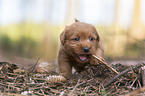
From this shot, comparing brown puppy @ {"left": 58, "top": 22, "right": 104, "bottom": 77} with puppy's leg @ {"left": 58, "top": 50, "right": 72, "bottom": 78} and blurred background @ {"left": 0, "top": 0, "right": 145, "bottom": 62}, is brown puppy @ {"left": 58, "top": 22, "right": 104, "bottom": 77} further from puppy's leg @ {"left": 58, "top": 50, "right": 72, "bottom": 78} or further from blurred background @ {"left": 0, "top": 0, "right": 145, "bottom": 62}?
blurred background @ {"left": 0, "top": 0, "right": 145, "bottom": 62}

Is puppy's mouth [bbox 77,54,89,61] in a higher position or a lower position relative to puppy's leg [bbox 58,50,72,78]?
higher

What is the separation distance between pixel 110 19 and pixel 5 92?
24.1ft

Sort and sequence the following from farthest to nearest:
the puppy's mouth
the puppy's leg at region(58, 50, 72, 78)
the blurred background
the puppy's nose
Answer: the blurred background < the puppy's leg at region(58, 50, 72, 78) < the puppy's mouth < the puppy's nose

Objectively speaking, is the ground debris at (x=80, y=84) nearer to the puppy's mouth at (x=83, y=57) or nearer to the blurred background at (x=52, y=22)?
the puppy's mouth at (x=83, y=57)

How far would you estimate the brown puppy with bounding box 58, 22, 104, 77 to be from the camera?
2.68 metres

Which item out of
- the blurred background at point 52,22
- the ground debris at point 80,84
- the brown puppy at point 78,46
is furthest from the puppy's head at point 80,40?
the blurred background at point 52,22

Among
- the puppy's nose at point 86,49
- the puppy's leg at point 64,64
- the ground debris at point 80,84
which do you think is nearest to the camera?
the ground debris at point 80,84

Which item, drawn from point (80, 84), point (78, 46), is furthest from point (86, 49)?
point (80, 84)

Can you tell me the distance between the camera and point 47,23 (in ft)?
27.3

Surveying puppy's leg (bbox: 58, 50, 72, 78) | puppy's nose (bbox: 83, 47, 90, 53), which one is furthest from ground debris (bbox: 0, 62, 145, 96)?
puppy's leg (bbox: 58, 50, 72, 78)

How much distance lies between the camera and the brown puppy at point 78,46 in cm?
268

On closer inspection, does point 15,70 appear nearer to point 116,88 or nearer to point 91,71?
point 91,71

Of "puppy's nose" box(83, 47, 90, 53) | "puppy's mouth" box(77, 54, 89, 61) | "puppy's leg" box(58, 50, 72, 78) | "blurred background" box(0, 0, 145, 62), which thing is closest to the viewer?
"puppy's nose" box(83, 47, 90, 53)

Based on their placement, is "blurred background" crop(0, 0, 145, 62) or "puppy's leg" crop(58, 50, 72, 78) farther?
"blurred background" crop(0, 0, 145, 62)
